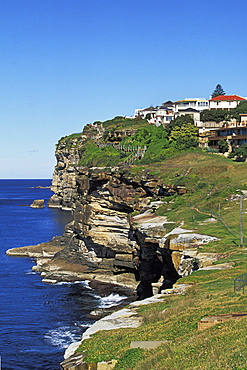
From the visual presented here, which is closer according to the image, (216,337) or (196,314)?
(216,337)

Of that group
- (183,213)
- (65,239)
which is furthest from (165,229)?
(65,239)

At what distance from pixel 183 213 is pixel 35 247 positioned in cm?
4916

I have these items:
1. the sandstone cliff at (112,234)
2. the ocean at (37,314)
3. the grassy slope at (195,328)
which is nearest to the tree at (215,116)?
the sandstone cliff at (112,234)

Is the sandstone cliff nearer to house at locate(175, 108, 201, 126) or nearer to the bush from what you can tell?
house at locate(175, 108, 201, 126)

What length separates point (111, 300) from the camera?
196ft

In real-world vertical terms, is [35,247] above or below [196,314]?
below

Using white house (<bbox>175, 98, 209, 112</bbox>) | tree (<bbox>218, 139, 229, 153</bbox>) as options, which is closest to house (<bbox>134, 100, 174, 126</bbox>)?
white house (<bbox>175, 98, 209, 112</bbox>)

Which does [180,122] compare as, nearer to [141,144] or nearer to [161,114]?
[141,144]

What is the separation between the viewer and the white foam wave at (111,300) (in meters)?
57.6

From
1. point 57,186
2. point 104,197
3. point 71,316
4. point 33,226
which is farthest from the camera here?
point 57,186

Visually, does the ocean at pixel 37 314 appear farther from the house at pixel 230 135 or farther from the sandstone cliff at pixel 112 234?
the house at pixel 230 135

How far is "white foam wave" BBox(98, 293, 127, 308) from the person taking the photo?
189 ft

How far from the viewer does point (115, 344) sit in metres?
20.4

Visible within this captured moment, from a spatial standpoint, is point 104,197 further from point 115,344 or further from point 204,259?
point 115,344
